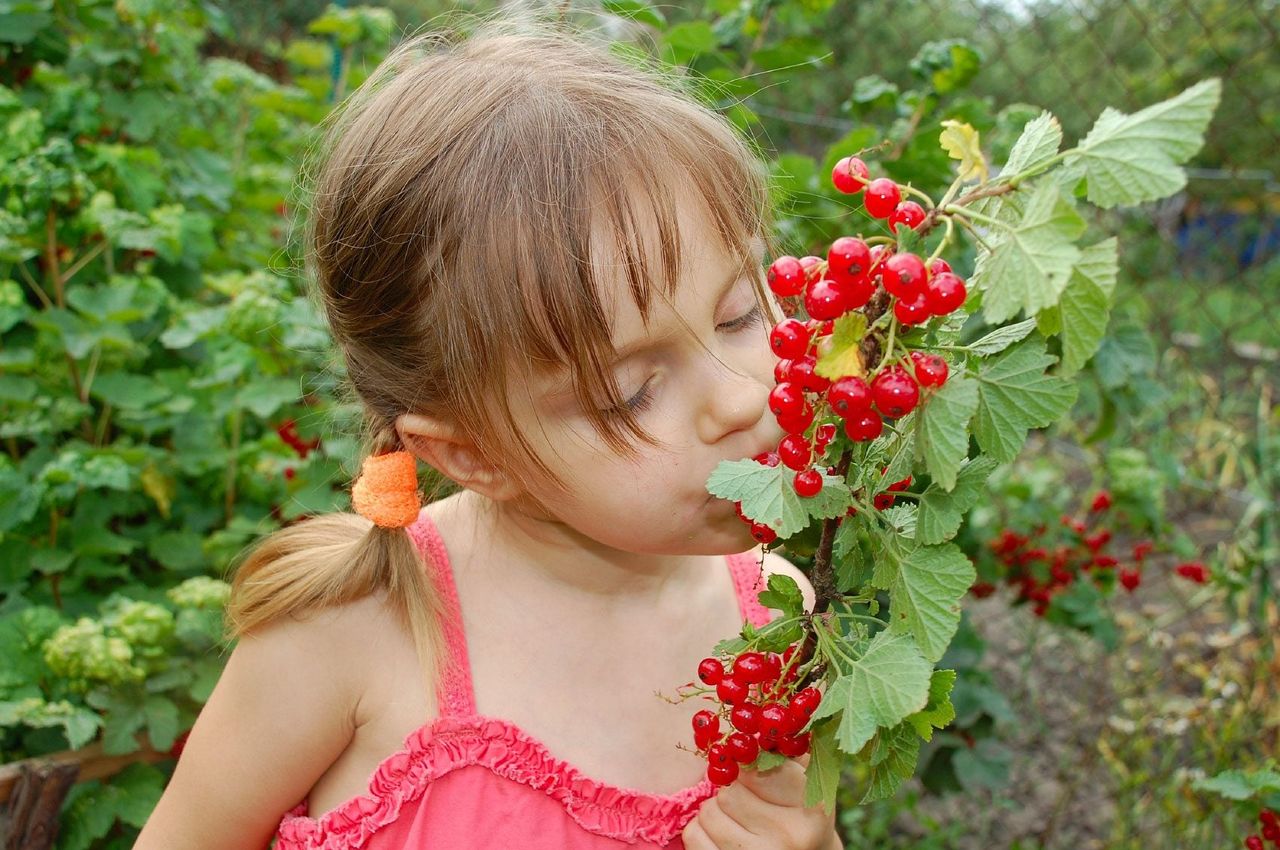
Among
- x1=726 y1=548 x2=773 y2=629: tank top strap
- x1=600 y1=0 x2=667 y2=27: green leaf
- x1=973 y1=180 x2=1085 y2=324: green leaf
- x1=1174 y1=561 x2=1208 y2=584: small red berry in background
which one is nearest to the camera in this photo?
x1=973 y1=180 x2=1085 y2=324: green leaf

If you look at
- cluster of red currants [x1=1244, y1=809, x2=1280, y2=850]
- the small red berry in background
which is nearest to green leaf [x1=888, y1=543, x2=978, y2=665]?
cluster of red currants [x1=1244, y1=809, x2=1280, y2=850]

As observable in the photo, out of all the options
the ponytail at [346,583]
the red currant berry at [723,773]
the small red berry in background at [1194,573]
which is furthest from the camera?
the small red berry in background at [1194,573]

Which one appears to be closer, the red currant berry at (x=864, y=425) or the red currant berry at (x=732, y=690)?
the red currant berry at (x=864, y=425)

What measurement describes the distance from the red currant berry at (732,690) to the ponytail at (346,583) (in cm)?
43

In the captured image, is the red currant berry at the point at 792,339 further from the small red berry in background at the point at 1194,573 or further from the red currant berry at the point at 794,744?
the small red berry in background at the point at 1194,573

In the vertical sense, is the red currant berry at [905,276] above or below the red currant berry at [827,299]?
above

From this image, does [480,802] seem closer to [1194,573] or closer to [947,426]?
[947,426]

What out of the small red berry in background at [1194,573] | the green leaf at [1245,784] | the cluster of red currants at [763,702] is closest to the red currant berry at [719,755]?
the cluster of red currants at [763,702]

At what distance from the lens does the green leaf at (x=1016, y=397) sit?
658 mm

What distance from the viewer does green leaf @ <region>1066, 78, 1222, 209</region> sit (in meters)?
0.59

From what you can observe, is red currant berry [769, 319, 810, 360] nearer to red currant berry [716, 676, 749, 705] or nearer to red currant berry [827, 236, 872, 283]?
red currant berry [827, 236, 872, 283]

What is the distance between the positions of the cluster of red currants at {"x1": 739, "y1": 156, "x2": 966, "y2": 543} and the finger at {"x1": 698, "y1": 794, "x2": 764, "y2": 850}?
0.45 meters

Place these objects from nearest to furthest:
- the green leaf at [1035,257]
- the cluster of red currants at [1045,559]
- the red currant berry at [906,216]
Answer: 1. the green leaf at [1035,257]
2. the red currant berry at [906,216]
3. the cluster of red currants at [1045,559]

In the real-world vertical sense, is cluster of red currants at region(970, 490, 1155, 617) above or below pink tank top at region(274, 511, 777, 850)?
below
